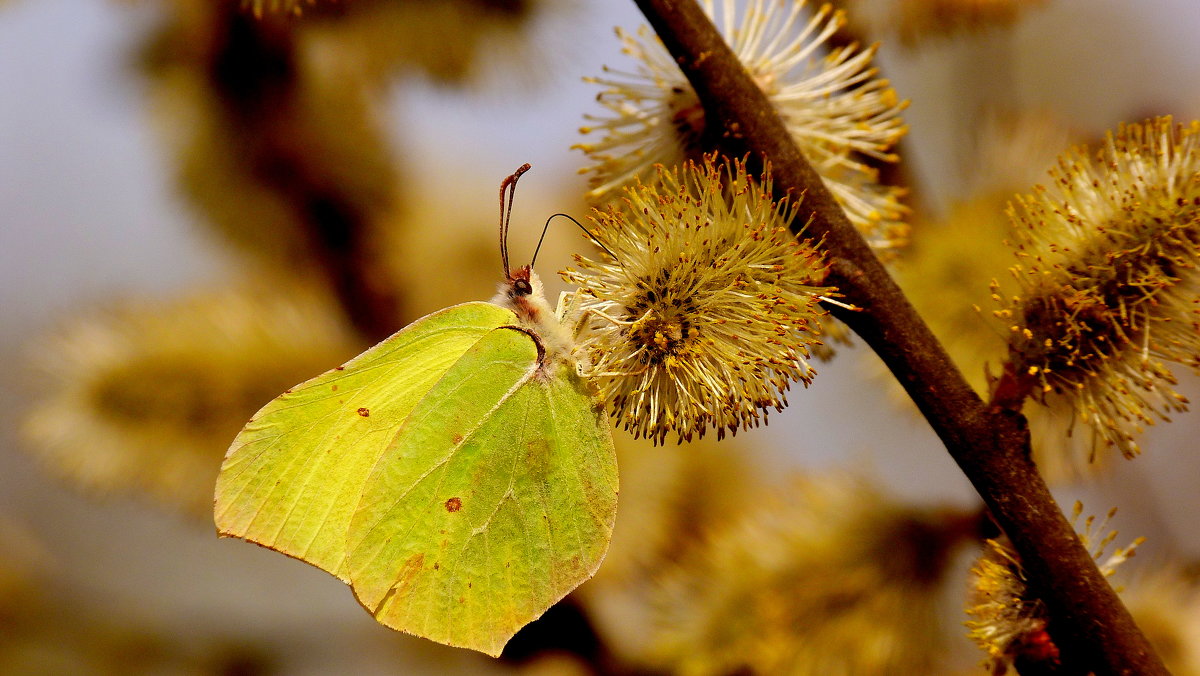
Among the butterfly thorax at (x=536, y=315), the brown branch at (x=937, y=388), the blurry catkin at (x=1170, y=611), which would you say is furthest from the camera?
the blurry catkin at (x=1170, y=611)

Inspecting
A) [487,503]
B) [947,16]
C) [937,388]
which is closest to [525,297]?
[487,503]

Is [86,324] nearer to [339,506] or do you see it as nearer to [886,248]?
[339,506]

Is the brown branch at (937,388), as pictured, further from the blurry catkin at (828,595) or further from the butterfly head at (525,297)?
the blurry catkin at (828,595)

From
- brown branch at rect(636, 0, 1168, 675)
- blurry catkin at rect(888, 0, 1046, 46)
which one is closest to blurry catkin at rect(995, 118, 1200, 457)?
brown branch at rect(636, 0, 1168, 675)

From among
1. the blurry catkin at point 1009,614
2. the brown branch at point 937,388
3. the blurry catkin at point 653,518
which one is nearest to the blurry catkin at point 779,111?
the brown branch at point 937,388

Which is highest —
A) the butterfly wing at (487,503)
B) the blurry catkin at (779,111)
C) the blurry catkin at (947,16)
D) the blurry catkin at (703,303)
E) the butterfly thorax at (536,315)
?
the blurry catkin at (947,16)

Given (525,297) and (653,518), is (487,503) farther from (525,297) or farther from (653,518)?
(653,518)

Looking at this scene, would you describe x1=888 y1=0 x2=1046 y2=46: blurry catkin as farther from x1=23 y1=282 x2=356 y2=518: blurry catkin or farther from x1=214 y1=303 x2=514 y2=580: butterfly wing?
x1=23 y1=282 x2=356 y2=518: blurry catkin
